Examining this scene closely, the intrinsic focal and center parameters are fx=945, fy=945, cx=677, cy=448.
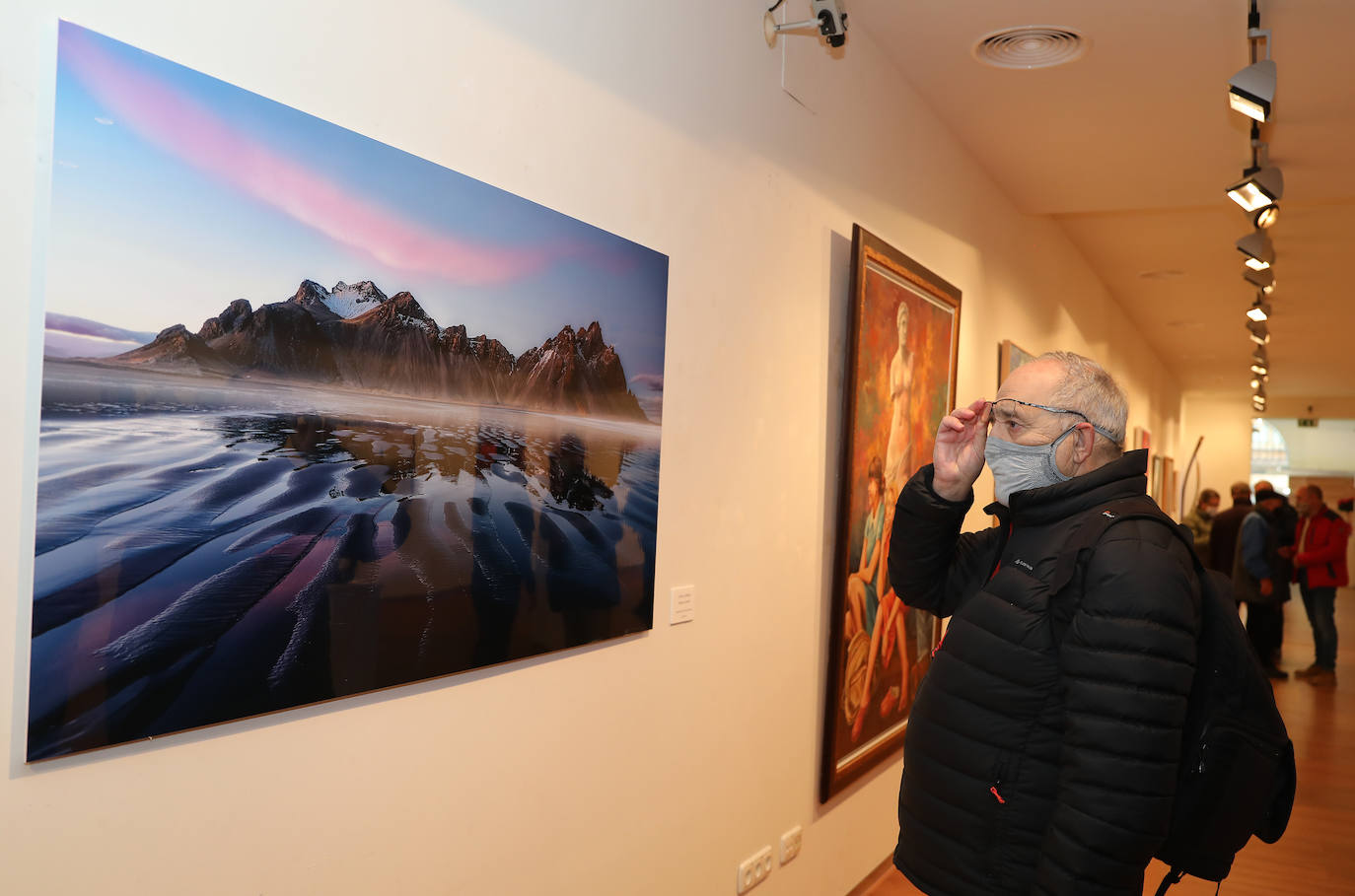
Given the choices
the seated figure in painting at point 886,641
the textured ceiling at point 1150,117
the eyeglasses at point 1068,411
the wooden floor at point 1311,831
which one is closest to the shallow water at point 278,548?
the eyeglasses at point 1068,411

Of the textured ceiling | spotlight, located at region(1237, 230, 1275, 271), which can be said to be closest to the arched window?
the textured ceiling

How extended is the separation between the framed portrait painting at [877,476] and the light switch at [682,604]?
1.05 meters

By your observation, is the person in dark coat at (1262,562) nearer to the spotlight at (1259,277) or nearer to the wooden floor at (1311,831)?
the wooden floor at (1311,831)

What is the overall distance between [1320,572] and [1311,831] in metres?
4.74

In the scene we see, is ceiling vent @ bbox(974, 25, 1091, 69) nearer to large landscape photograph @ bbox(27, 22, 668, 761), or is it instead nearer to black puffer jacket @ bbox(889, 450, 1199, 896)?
black puffer jacket @ bbox(889, 450, 1199, 896)

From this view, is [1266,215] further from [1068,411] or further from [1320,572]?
[1320,572]

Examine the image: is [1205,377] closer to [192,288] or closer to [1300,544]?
[1300,544]

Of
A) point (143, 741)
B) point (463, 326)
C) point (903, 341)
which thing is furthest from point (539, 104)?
point (903, 341)

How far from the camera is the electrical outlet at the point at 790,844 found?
10.8 ft

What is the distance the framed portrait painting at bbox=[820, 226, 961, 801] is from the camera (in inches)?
141

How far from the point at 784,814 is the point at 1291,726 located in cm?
579

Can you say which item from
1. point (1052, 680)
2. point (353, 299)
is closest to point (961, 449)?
point (1052, 680)

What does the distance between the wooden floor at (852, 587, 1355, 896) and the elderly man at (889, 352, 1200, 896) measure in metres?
2.39

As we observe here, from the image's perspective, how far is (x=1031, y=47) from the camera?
3.67 meters
